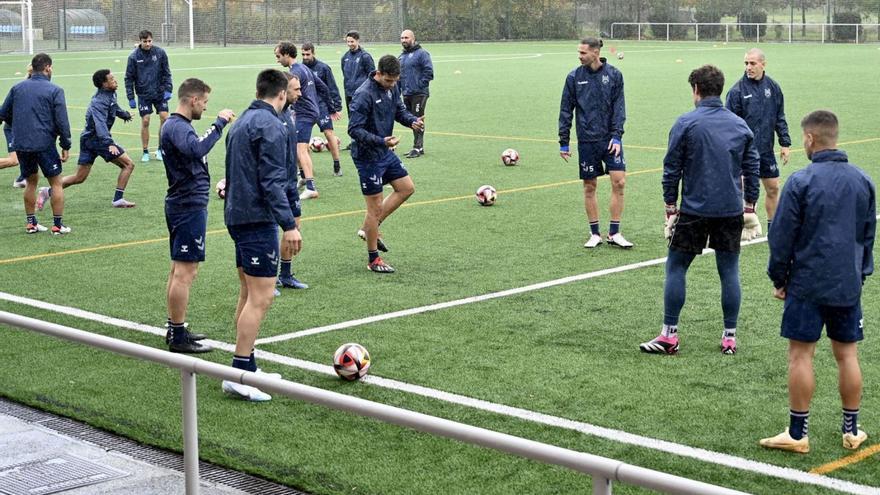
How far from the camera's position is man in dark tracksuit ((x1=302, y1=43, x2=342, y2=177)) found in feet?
64.8

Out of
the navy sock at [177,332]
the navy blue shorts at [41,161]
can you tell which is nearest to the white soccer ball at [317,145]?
the navy blue shorts at [41,161]

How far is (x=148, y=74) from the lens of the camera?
861 inches

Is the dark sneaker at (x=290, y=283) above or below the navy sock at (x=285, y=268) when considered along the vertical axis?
below

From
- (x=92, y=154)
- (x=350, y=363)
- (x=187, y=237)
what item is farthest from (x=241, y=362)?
(x=92, y=154)

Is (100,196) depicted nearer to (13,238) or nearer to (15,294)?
(13,238)

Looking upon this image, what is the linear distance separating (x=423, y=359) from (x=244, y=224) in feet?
5.90

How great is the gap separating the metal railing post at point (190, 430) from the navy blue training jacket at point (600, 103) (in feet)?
27.5

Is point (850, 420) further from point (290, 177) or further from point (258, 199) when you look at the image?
point (290, 177)

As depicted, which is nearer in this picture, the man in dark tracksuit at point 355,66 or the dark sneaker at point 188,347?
the dark sneaker at point 188,347

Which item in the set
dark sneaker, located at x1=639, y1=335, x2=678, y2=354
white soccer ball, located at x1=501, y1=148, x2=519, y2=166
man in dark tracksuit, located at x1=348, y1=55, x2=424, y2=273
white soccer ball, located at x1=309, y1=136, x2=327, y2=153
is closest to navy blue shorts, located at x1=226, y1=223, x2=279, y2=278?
dark sneaker, located at x1=639, y1=335, x2=678, y2=354

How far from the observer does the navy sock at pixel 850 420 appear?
750 centimetres

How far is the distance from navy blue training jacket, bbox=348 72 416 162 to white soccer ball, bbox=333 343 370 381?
4136 mm

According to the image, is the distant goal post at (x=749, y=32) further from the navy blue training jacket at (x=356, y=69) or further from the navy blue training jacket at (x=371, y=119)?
the navy blue training jacket at (x=371, y=119)

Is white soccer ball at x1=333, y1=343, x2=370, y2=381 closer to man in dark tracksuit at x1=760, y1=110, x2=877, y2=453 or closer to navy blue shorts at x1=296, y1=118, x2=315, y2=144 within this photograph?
man in dark tracksuit at x1=760, y1=110, x2=877, y2=453
